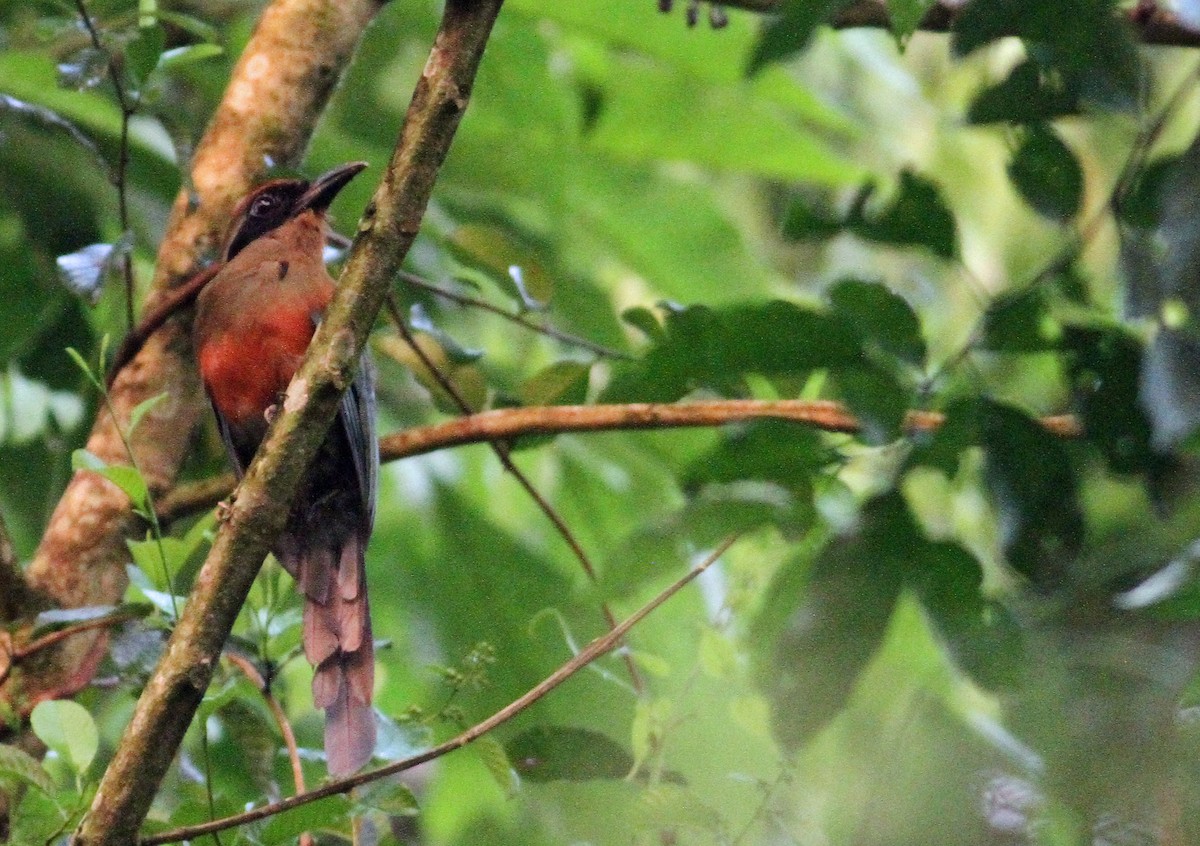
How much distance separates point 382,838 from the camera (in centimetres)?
261

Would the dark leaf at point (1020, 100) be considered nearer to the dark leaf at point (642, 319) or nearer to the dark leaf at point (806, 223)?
the dark leaf at point (806, 223)

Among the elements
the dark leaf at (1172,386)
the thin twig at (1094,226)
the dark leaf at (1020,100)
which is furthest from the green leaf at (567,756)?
the dark leaf at (1020,100)

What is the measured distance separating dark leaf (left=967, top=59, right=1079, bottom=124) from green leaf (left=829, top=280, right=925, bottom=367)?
0.51 metres

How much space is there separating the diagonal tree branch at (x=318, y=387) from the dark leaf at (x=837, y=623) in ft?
2.38

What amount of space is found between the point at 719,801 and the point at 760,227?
16.0 feet

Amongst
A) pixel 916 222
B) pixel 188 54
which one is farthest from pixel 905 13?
pixel 188 54

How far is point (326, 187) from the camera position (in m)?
3.57

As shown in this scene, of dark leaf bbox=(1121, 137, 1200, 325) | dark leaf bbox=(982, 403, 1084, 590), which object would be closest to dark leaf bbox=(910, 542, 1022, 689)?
dark leaf bbox=(982, 403, 1084, 590)

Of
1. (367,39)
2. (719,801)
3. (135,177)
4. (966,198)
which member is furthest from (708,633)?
(966,198)

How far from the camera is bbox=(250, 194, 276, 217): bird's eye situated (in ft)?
11.7

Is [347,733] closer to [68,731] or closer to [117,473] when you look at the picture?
[68,731]

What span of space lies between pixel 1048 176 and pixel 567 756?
4.26 feet

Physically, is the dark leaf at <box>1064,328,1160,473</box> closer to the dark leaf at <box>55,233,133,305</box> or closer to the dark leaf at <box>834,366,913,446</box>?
the dark leaf at <box>834,366,913,446</box>

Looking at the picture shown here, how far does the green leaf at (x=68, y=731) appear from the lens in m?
2.22
